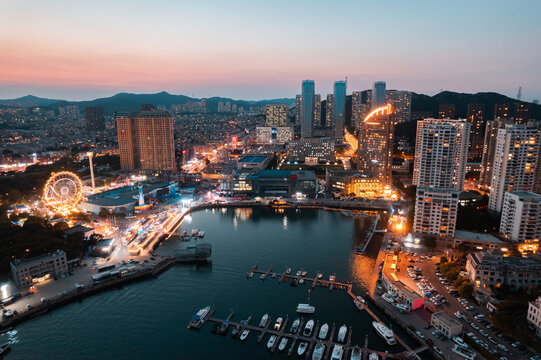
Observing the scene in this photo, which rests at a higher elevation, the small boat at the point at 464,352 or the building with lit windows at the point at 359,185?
the building with lit windows at the point at 359,185

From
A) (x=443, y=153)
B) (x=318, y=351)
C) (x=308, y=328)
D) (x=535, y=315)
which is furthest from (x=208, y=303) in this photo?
(x=443, y=153)

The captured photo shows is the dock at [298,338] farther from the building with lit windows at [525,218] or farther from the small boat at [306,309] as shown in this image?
the building with lit windows at [525,218]

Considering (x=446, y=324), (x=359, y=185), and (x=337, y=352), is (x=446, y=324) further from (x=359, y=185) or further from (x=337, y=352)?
Answer: (x=359, y=185)

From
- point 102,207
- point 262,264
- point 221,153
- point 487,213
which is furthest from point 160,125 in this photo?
point 487,213

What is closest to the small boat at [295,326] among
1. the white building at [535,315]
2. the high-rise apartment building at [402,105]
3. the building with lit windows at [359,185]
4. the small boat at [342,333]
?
the small boat at [342,333]

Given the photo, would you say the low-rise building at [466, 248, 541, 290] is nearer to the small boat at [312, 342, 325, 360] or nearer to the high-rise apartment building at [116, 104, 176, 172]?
the small boat at [312, 342, 325, 360]
